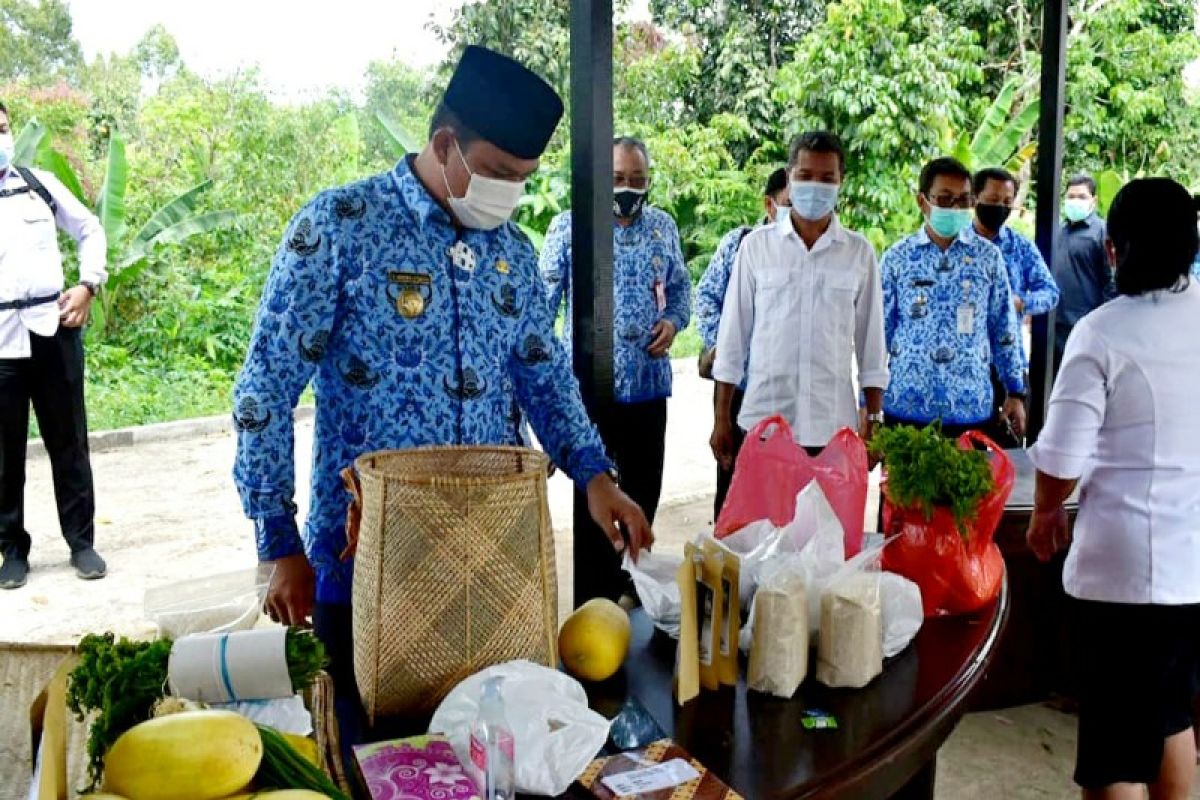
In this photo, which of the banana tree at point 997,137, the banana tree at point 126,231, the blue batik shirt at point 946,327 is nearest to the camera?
the blue batik shirt at point 946,327

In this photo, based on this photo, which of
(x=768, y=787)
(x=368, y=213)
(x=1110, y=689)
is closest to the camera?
(x=768, y=787)

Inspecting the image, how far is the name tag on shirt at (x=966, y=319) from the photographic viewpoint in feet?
13.1

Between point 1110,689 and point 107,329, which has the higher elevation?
point 107,329

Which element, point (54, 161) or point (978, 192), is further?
point (54, 161)

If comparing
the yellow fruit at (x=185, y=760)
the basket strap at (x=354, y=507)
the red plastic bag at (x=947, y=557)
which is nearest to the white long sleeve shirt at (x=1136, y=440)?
the red plastic bag at (x=947, y=557)

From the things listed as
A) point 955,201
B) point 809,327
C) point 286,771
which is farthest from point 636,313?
point 286,771

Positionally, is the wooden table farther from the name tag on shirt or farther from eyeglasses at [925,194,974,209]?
eyeglasses at [925,194,974,209]

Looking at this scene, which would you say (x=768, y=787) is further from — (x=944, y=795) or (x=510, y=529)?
(x=944, y=795)

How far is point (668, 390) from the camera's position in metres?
4.30

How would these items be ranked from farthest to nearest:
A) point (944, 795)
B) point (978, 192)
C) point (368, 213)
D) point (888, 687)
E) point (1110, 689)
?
point (978, 192), point (944, 795), point (1110, 689), point (368, 213), point (888, 687)

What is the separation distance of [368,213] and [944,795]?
2096mm

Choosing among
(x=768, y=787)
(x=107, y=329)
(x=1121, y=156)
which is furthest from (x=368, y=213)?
(x=1121, y=156)

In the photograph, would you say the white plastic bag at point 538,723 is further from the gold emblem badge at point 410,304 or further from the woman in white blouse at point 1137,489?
the woman in white blouse at point 1137,489

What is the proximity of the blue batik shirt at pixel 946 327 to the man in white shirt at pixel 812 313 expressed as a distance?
421 mm
